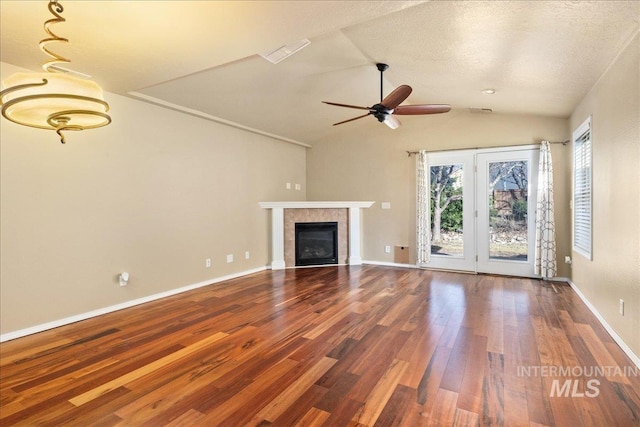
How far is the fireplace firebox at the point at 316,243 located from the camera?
6.38 metres

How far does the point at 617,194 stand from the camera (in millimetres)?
2818

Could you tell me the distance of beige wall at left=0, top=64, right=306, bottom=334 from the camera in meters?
3.07

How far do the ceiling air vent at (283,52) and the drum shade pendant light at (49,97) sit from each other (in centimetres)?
201

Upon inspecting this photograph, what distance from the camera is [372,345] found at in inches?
110

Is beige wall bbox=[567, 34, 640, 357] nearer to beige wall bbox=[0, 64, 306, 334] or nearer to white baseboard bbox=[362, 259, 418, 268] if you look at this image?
white baseboard bbox=[362, 259, 418, 268]

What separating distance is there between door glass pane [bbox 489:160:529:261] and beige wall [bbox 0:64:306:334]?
4176 mm

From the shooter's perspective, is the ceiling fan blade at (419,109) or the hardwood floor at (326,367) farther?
the ceiling fan blade at (419,109)

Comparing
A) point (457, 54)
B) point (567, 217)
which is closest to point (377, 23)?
point (457, 54)

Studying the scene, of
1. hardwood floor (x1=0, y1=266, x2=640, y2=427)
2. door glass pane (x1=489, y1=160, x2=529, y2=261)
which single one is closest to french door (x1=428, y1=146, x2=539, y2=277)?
door glass pane (x1=489, y1=160, x2=529, y2=261)

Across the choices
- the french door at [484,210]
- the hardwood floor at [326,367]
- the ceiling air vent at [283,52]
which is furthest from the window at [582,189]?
the ceiling air vent at [283,52]

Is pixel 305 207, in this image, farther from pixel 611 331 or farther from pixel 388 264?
pixel 611 331

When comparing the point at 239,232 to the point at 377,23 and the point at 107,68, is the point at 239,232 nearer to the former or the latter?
the point at 107,68

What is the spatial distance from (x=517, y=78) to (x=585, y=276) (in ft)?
8.40

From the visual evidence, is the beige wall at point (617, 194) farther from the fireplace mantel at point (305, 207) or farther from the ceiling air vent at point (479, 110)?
the fireplace mantel at point (305, 207)
